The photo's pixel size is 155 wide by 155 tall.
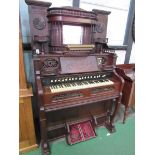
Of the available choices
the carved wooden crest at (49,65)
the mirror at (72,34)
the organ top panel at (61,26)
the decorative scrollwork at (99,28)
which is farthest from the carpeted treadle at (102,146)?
the decorative scrollwork at (99,28)

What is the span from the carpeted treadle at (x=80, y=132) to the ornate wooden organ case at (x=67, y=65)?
0.31 ft

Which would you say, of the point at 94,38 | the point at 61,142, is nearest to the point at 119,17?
the point at 94,38

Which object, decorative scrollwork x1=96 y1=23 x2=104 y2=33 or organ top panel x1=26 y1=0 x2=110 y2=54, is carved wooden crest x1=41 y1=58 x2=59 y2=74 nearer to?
organ top panel x1=26 y1=0 x2=110 y2=54

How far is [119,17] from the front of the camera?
249cm

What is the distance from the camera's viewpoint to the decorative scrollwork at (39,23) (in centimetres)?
148

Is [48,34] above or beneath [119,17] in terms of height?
beneath

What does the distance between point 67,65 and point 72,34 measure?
1.50 feet

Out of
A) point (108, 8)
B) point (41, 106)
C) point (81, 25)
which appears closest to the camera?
point (41, 106)

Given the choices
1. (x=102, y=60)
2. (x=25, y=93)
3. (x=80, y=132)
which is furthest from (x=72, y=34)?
(x=80, y=132)

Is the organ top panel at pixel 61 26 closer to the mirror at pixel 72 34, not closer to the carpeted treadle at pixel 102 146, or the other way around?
the mirror at pixel 72 34

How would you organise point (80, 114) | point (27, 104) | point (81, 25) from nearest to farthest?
point (27, 104)
point (81, 25)
point (80, 114)

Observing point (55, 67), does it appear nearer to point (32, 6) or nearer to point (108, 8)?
point (32, 6)

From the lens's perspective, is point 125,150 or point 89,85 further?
point 125,150

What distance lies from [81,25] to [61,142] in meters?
1.61
